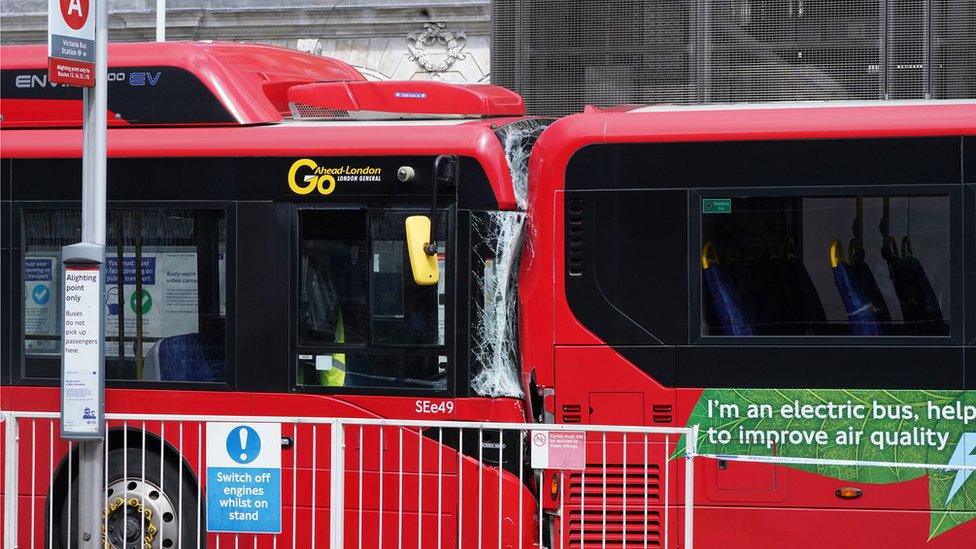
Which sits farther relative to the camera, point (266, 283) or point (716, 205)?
point (266, 283)

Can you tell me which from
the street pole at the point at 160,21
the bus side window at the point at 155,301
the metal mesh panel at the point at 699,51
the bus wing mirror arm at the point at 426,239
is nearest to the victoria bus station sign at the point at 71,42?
the bus side window at the point at 155,301

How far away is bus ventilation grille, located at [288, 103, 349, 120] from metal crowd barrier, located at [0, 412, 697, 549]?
1.99m

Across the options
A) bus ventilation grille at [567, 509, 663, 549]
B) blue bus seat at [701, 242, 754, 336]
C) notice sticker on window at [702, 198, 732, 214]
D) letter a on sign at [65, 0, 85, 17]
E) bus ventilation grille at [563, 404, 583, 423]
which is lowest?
bus ventilation grille at [567, 509, 663, 549]

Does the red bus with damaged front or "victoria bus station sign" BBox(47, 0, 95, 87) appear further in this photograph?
the red bus with damaged front

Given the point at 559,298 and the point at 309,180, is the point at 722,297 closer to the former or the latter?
the point at 559,298

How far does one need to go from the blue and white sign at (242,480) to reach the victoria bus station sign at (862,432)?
2353 millimetres

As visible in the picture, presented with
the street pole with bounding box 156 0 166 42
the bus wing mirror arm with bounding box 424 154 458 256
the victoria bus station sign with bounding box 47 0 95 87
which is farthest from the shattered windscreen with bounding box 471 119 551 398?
the street pole with bounding box 156 0 166 42

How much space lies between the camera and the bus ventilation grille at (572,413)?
7.57 meters

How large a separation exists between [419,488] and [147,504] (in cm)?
169

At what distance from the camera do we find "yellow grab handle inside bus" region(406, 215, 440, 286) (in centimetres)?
753

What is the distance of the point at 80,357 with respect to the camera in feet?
23.0

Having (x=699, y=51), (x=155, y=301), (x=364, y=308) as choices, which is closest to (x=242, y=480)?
(x=364, y=308)

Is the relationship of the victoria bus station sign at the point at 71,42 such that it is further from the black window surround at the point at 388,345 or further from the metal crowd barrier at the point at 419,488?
the metal crowd barrier at the point at 419,488

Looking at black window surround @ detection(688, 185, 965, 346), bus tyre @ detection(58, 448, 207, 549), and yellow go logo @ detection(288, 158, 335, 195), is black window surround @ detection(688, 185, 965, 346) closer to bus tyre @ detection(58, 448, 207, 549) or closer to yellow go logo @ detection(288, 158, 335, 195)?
yellow go logo @ detection(288, 158, 335, 195)
